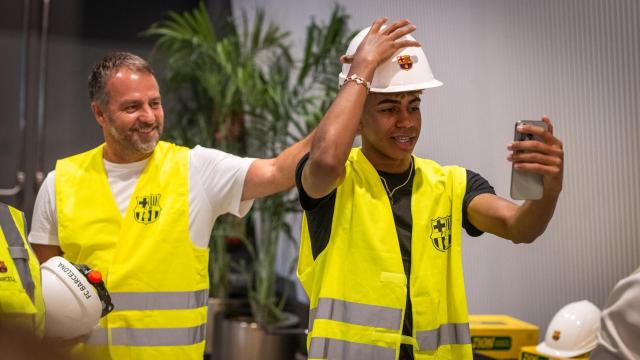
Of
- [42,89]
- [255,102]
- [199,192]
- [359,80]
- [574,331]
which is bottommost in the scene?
[574,331]

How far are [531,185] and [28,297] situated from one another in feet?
3.97

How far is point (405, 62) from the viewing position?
1911mm

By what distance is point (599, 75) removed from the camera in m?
2.93

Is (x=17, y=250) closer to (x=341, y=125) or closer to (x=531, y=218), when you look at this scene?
(x=341, y=125)

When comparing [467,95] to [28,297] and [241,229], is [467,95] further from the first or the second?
[241,229]

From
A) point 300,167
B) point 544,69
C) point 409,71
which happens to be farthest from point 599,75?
point 300,167

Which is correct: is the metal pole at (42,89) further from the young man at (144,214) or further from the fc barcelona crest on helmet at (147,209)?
the fc barcelona crest on helmet at (147,209)

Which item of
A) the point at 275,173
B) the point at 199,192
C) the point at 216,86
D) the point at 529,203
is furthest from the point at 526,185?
the point at 216,86

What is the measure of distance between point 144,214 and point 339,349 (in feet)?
3.05

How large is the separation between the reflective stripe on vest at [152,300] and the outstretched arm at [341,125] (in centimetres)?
87

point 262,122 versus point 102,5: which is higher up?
point 102,5

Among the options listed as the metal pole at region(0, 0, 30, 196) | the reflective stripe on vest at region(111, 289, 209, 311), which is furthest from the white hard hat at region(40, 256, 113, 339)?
the metal pole at region(0, 0, 30, 196)

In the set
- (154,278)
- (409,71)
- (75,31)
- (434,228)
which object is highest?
(75,31)

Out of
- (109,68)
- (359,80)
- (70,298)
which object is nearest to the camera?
(359,80)
